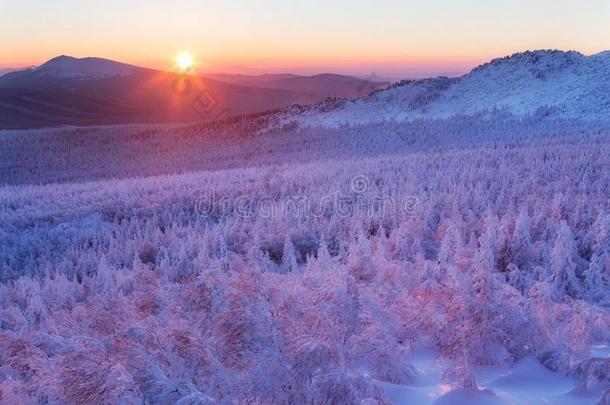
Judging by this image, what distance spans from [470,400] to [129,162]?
83.4 ft

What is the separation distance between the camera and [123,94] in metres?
84.4

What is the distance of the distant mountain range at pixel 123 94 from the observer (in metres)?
64.3

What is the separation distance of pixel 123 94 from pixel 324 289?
8734 cm

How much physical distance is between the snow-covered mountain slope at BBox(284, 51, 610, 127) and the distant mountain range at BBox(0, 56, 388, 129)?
56.8 feet

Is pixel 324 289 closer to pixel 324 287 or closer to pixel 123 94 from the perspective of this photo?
Answer: pixel 324 287

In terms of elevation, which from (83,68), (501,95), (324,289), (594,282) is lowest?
(594,282)

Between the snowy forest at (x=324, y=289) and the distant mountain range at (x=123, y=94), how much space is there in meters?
40.8

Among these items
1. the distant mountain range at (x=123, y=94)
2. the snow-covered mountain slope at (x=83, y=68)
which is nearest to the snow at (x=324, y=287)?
the distant mountain range at (x=123, y=94)

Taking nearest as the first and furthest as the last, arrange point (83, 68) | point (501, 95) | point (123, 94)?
point (501, 95) → point (123, 94) → point (83, 68)

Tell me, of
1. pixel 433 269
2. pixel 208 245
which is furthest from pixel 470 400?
pixel 208 245

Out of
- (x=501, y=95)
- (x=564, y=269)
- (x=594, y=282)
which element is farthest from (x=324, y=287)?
(x=501, y=95)

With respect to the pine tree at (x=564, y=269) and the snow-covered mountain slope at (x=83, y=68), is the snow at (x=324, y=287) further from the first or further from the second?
the snow-covered mountain slope at (x=83, y=68)

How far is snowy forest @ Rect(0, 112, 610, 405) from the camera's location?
269 cm

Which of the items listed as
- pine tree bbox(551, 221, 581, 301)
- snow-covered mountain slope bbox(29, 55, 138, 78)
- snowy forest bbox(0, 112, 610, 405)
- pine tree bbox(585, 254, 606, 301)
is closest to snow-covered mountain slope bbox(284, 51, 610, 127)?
snowy forest bbox(0, 112, 610, 405)
